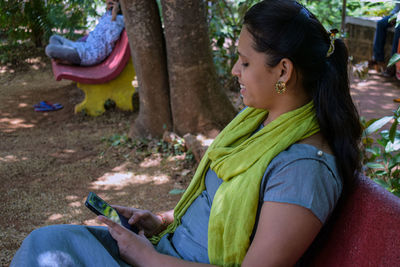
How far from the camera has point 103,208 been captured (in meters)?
1.69

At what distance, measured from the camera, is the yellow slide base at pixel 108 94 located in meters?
5.91

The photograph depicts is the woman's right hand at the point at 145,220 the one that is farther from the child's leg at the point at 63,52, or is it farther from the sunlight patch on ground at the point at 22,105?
the sunlight patch on ground at the point at 22,105

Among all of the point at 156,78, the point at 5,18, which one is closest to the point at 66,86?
the point at 5,18

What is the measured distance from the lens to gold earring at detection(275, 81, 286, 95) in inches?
56.7

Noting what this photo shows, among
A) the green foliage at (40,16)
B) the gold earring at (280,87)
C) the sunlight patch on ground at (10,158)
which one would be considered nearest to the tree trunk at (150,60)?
the sunlight patch on ground at (10,158)

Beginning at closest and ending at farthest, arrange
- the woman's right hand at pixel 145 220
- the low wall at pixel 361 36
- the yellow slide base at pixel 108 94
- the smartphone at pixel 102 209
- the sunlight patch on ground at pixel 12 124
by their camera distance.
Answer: the smartphone at pixel 102 209
the woman's right hand at pixel 145 220
the sunlight patch on ground at pixel 12 124
the yellow slide base at pixel 108 94
the low wall at pixel 361 36

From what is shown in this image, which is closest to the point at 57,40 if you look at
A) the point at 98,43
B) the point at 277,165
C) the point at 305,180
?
the point at 98,43

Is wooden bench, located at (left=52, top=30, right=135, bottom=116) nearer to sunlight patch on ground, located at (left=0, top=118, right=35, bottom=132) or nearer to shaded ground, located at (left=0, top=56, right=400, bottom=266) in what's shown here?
shaded ground, located at (left=0, top=56, right=400, bottom=266)

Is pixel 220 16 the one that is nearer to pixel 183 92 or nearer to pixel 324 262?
pixel 183 92

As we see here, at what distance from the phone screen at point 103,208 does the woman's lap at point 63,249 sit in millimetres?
107

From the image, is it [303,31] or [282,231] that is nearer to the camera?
[282,231]

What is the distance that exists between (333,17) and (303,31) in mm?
8155

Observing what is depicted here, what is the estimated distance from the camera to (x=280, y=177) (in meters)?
1.31

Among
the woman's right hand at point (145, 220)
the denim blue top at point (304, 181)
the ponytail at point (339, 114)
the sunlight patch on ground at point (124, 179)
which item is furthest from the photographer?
the sunlight patch on ground at point (124, 179)
